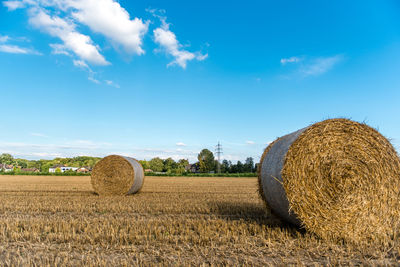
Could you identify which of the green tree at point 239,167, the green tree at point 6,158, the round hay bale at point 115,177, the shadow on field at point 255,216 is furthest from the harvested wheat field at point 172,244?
the green tree at point 6,158

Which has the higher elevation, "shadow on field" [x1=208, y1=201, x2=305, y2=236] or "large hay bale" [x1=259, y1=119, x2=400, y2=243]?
"large hay bale" [x1=259, y1=119, x2=400, y2=243]

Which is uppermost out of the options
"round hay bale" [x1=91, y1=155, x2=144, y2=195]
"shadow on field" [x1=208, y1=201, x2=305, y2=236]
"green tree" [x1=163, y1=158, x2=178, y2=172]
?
"green tree" [x1=163, y1=158, x2=178, y2=172]

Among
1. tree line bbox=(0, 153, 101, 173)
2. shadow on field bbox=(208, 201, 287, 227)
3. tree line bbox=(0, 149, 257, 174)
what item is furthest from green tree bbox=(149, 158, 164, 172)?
shadow on field bbox=(208, 201, 287, 227)

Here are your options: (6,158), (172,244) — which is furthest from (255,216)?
(6,158)

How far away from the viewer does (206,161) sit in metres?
80.4

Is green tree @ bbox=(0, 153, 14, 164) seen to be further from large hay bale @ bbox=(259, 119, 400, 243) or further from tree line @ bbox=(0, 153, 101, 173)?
large hay bale @ bbox=(259, 119, 400, 243)

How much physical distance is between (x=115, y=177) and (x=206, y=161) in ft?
225

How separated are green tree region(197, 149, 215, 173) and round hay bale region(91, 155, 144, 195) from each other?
64879mm

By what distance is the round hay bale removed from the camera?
40.2 feet

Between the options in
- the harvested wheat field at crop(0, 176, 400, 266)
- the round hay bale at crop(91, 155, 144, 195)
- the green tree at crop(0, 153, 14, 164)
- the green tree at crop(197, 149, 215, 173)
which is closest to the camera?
the harvested wheat field at crop(0, 176, 400, 266)

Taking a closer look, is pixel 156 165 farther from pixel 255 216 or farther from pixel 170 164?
pixel 255 216

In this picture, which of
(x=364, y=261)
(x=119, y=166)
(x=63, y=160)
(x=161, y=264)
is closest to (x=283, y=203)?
(x=364, y=261)

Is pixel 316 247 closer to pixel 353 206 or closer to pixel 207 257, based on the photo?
pixel 353 206

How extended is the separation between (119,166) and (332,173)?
9452 mm
